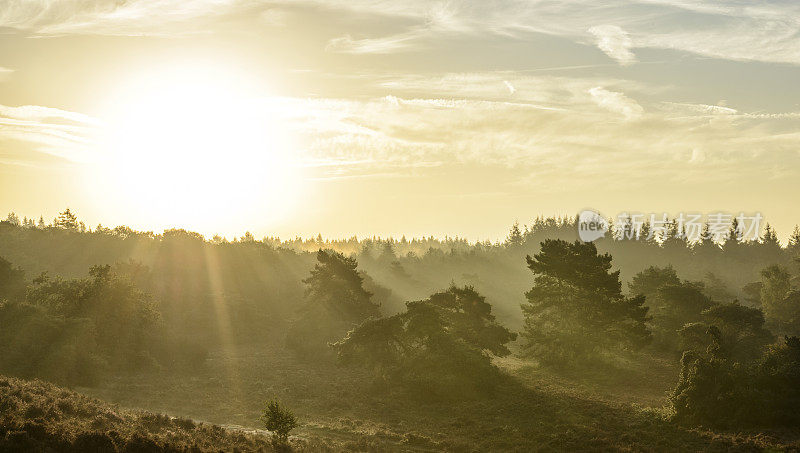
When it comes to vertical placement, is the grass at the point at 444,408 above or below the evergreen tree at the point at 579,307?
below

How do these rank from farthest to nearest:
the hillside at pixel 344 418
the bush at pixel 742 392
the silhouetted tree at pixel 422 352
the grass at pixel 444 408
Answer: the silhouetted tree at pixel 422 352, the bush at pixel 742 392, the grass at pixel 444 408, the hillside at pixel 344 418

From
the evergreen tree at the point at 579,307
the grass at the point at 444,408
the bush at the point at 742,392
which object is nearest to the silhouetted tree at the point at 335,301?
the grass at the point at 444,408

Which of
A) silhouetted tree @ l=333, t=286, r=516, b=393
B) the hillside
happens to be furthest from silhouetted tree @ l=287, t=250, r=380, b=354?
silhouetted tree @ l=333, t=286, r=516, b=393

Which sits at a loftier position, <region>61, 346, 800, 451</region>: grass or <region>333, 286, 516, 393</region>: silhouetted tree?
<region>333, 286, 516, 393</region>: silhouetted tree

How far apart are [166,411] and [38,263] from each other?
180ft

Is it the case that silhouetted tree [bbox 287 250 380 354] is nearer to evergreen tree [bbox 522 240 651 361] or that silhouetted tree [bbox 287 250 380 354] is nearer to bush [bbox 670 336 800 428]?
evergreen tree [bbox 522 240 651 361]

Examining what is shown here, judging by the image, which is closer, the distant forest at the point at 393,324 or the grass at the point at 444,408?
the grass at the point at 444,408

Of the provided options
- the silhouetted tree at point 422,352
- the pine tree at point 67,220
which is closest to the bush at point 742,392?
the silhouetted tree at point 422,352

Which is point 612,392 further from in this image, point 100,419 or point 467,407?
point 100,419

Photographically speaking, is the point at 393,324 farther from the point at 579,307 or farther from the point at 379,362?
the point at 579,307

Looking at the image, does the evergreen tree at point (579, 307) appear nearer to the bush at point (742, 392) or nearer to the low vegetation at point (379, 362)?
the low vegetation at point (379, 362)

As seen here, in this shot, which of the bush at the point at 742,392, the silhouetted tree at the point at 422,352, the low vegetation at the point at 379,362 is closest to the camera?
the low vegetation at the point at 379,362

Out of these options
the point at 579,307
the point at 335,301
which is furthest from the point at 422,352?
the point at 335,301

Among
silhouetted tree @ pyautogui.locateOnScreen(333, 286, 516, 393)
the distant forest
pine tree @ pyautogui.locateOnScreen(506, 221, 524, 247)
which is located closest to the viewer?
the distant forest
